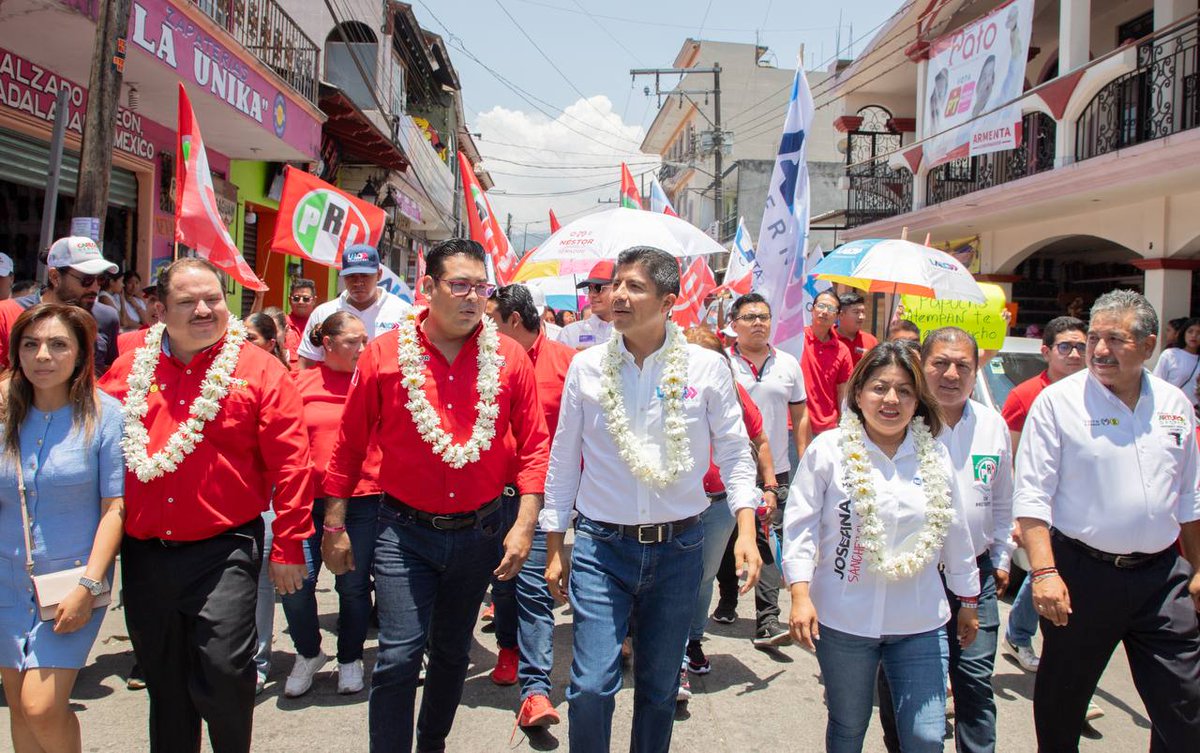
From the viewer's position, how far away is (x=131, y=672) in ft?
15.6

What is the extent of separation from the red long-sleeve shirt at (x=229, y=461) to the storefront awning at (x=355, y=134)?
12.0m

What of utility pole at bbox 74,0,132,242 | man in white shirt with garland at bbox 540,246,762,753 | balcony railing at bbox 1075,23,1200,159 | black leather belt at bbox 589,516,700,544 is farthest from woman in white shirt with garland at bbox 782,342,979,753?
balcony railing at bbox 1075,23,1200,159

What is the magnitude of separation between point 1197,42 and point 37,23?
40.2 feet

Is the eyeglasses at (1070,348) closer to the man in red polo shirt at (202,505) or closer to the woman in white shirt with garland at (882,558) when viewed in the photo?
the woman in white shirt with garland at (882,558)

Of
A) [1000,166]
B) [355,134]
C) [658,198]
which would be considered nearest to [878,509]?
[658,198]

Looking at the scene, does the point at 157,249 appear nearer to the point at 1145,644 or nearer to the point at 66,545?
the point at 66,545

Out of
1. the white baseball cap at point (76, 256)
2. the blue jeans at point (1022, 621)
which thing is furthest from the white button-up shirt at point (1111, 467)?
the white baseball cap at point (76, 256)

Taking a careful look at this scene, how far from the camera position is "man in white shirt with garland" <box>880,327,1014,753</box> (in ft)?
11.4

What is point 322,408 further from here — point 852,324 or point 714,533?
point 852,324

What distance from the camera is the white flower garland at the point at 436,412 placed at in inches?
135

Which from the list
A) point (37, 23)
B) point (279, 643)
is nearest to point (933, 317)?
point (279, 643)

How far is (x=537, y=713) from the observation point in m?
4.13

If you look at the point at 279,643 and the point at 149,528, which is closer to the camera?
the point at 149,528

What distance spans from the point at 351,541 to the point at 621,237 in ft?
10.8
